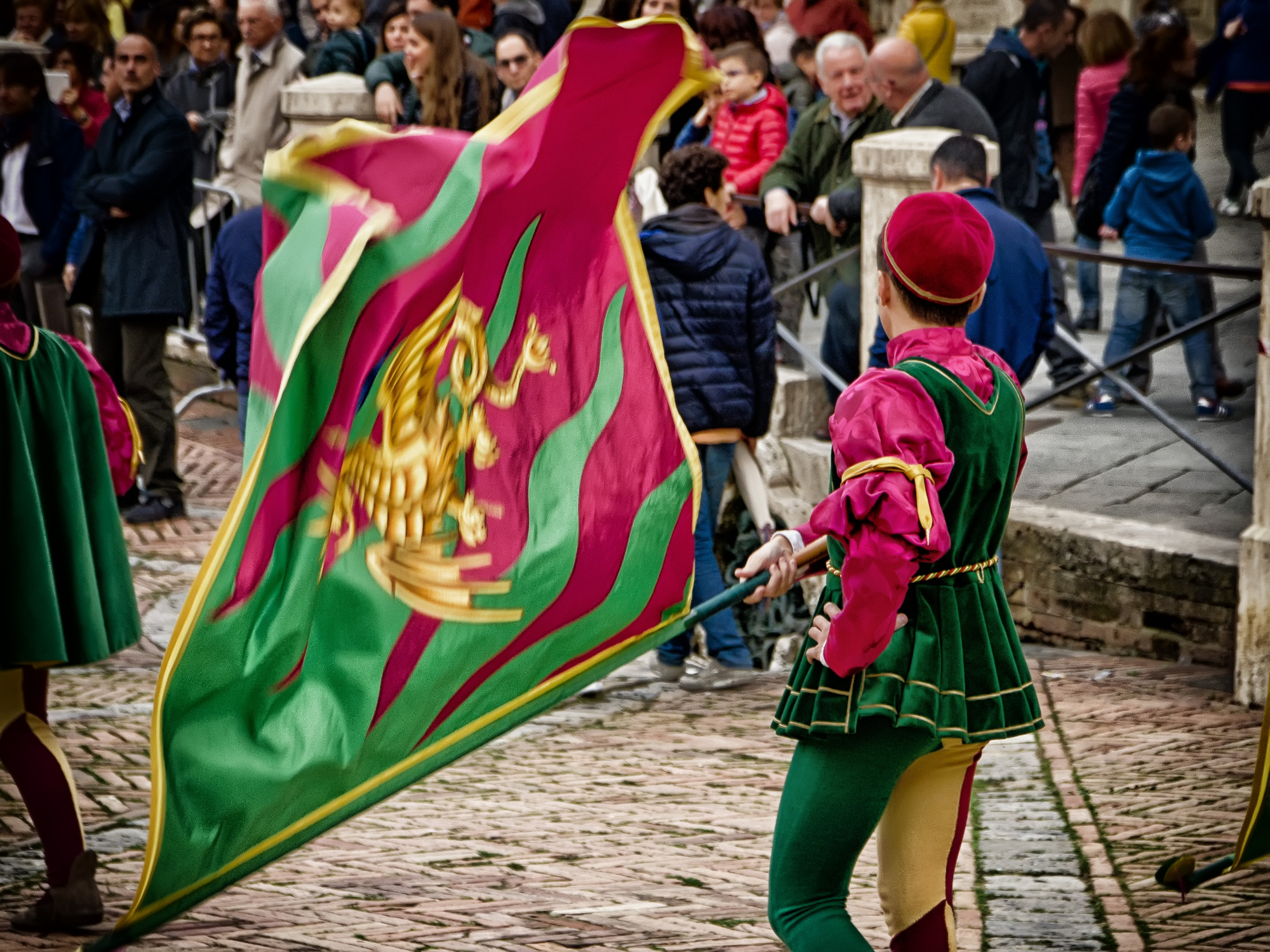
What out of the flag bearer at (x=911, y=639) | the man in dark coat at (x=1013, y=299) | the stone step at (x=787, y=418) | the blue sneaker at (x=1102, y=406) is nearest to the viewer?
the flag bearer at (x=911, y=639)

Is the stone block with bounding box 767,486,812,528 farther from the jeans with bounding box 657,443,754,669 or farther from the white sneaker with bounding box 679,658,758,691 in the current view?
the white sneaker with bounding box 679,658,758,691

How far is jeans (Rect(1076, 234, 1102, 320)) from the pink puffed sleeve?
5.46 m

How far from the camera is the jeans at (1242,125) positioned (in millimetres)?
14516

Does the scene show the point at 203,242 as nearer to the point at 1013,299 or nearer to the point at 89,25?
the point at 89,25

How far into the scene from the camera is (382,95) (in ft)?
34.6

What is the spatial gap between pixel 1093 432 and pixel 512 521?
5458 millimetres

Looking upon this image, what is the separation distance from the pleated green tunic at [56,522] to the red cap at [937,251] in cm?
236

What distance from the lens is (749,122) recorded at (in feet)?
31.7

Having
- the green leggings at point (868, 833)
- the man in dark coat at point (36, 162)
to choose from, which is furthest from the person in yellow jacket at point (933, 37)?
the green leggings at point (868, 833)

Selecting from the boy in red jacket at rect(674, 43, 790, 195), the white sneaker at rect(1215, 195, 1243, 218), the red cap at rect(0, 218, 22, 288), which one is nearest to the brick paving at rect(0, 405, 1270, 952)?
the red cap at rect(0, 218, 22, 288)

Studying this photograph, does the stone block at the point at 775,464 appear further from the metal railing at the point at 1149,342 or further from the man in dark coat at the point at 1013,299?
the man in dark coat at the point at 1013,299

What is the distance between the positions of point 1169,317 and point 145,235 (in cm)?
515

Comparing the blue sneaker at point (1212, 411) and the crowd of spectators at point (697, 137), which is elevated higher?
the crowd of spectators at point (697, 137)

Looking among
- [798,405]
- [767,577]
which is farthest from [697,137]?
[767,577]
